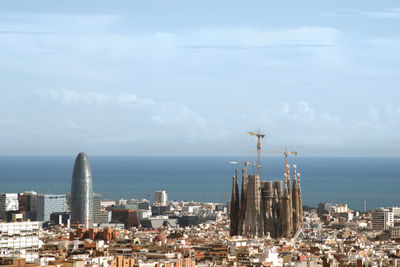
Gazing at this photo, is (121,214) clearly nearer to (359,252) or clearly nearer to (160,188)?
(359,252)

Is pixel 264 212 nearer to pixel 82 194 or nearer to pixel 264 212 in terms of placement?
pixel 264 212


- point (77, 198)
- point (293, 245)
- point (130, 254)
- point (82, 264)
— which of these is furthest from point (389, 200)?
point (82, 264)

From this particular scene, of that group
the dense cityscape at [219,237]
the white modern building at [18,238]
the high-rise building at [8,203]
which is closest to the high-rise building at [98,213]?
the dense cityscape at [219,237]

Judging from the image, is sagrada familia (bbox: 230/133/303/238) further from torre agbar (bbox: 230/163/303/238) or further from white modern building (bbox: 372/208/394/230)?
white modern building (bbox: 372/208/394/230)

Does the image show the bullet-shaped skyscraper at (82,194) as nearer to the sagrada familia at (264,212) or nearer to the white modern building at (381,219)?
the white modern building at (381,219)

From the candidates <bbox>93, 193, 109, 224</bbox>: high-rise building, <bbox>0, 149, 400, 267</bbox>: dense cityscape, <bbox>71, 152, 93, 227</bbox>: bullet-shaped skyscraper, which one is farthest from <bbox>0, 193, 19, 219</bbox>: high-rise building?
<bbox>93, 193, 109, 224</bbox>: high-rise building
